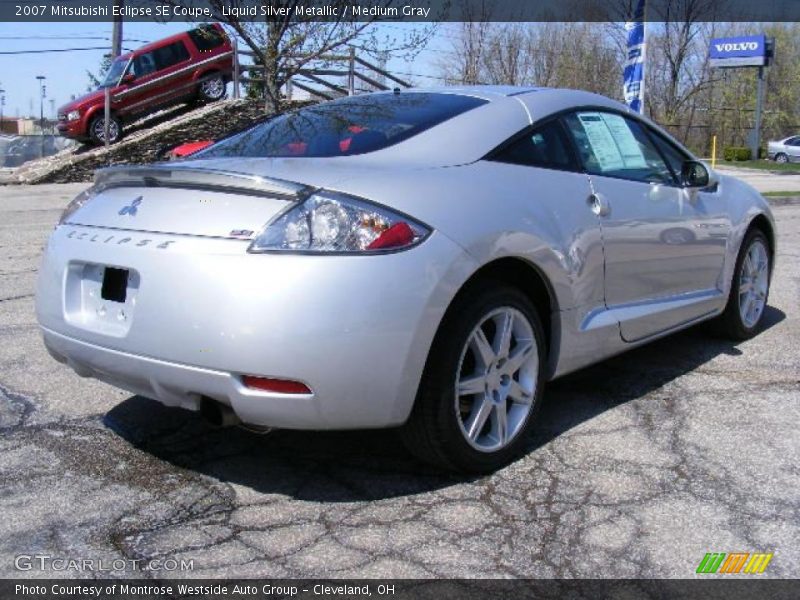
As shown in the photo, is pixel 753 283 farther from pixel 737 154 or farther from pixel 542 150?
pixel 737 154

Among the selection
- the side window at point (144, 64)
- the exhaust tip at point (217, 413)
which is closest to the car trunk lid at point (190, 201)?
the exhaust tip at point (217, 413)

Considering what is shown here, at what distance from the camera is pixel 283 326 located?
2.74 m

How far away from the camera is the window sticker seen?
4.05m

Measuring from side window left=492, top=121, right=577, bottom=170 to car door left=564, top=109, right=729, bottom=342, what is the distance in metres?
0.11

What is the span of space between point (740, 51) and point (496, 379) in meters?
43.9

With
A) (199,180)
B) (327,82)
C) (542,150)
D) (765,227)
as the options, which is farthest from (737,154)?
(199,180)

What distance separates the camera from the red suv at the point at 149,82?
69.5ft

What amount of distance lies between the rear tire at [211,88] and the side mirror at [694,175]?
A: 1945 centimetres

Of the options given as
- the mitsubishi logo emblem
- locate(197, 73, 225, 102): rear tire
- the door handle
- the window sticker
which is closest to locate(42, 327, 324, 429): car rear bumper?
the mitsubishi logo emblem

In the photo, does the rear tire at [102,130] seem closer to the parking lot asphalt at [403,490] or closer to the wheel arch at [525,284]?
the parking lot asphalt at [403,490]

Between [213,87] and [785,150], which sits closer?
[213,87]

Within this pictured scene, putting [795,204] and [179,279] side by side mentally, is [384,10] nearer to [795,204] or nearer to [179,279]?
[795,204]

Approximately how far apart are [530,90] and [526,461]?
171cm

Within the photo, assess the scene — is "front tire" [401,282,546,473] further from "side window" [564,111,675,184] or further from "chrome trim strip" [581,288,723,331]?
"side window" [564,111,675,184]
